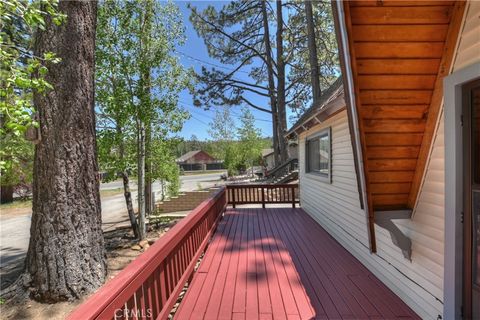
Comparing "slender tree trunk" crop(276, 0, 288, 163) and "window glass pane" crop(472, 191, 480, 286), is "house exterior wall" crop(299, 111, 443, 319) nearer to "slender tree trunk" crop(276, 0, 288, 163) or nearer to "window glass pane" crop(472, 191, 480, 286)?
"window glass pane" crop(472, 191, 480, 286)

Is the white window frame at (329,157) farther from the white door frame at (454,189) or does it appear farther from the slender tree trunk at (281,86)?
the slender tree trunk at (281,86)

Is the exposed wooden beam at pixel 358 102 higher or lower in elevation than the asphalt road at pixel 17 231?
higher

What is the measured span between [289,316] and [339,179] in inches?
97.7

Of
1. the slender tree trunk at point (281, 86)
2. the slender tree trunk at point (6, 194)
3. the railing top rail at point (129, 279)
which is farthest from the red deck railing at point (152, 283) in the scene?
the slender tree trunk at point (6, 194)

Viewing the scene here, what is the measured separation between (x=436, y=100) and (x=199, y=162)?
60.3 m

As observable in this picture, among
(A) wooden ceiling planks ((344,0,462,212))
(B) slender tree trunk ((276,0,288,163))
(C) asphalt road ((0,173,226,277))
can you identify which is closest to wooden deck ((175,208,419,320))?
(A) wooden ceiling planks ((344,0,462,212))

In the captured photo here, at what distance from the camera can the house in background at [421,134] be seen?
158 centimetres

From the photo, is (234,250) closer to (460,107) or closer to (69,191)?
(69,191)

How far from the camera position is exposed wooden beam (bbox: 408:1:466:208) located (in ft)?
5.27

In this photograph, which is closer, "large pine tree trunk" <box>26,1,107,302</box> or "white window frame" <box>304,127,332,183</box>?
"large pine tree trunk" <box>26,1,107,302</box>

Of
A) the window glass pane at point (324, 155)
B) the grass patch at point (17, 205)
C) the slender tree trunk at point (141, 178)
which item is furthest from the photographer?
the grass patch at point (17, 205)

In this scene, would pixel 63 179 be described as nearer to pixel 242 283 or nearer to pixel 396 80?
pixel 242 283

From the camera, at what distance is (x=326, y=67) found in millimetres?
12234

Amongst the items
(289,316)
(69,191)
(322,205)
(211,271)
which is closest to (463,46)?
(289,316)
